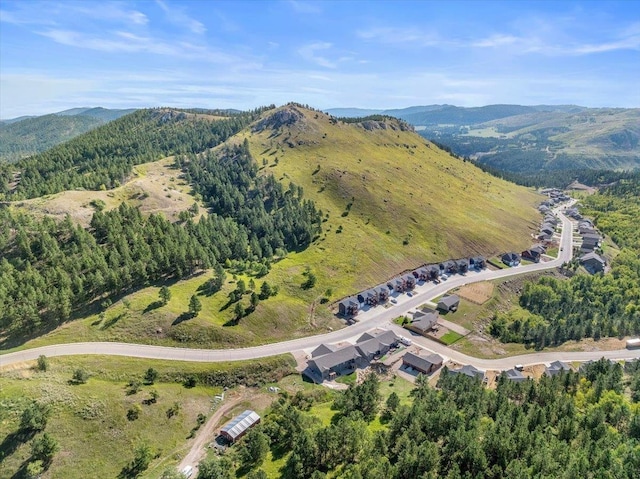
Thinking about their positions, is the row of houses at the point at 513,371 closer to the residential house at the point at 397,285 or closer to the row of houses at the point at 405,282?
the row of houses at the point at 405,282

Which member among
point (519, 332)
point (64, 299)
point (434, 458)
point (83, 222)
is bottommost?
point (519, 332)

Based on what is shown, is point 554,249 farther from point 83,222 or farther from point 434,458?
→ point 83,222

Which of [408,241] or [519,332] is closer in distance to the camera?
[519,332]

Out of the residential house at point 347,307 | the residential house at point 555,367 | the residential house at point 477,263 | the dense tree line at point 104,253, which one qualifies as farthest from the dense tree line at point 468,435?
the residential house at point 477,263

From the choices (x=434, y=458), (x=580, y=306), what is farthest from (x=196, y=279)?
(x=580, y=306)

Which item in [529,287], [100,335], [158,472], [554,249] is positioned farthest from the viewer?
[554,249]
